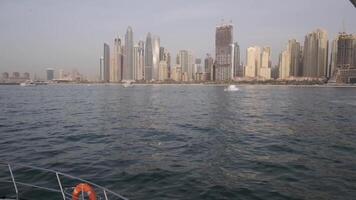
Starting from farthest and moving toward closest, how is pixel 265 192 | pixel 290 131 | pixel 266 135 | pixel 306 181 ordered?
pixel 290 131, pixel 266 135, pixel 306 181, pixel 265 192

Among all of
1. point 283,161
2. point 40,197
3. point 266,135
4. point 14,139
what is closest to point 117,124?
point 14,139

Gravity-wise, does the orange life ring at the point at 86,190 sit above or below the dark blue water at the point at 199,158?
above

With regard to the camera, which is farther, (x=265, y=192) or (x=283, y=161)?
(x=283, y=161)

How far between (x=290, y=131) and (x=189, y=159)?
16308 mm

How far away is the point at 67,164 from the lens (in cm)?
1922

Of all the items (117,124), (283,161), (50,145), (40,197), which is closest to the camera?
(40,197)

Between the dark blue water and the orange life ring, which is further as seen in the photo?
the dark blue water

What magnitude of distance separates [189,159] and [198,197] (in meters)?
6.40

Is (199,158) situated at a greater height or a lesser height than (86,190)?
lesser

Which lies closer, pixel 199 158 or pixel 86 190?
pixel 86 190

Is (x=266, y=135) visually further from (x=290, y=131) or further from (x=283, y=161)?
(x=283, y=161)

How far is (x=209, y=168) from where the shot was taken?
19.0 m

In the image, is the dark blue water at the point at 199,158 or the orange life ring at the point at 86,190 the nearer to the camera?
the orange life ring at the point at 86,190

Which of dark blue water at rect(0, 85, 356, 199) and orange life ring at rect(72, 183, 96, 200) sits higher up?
orange life ring at rect(72, 183, 96, 200)
